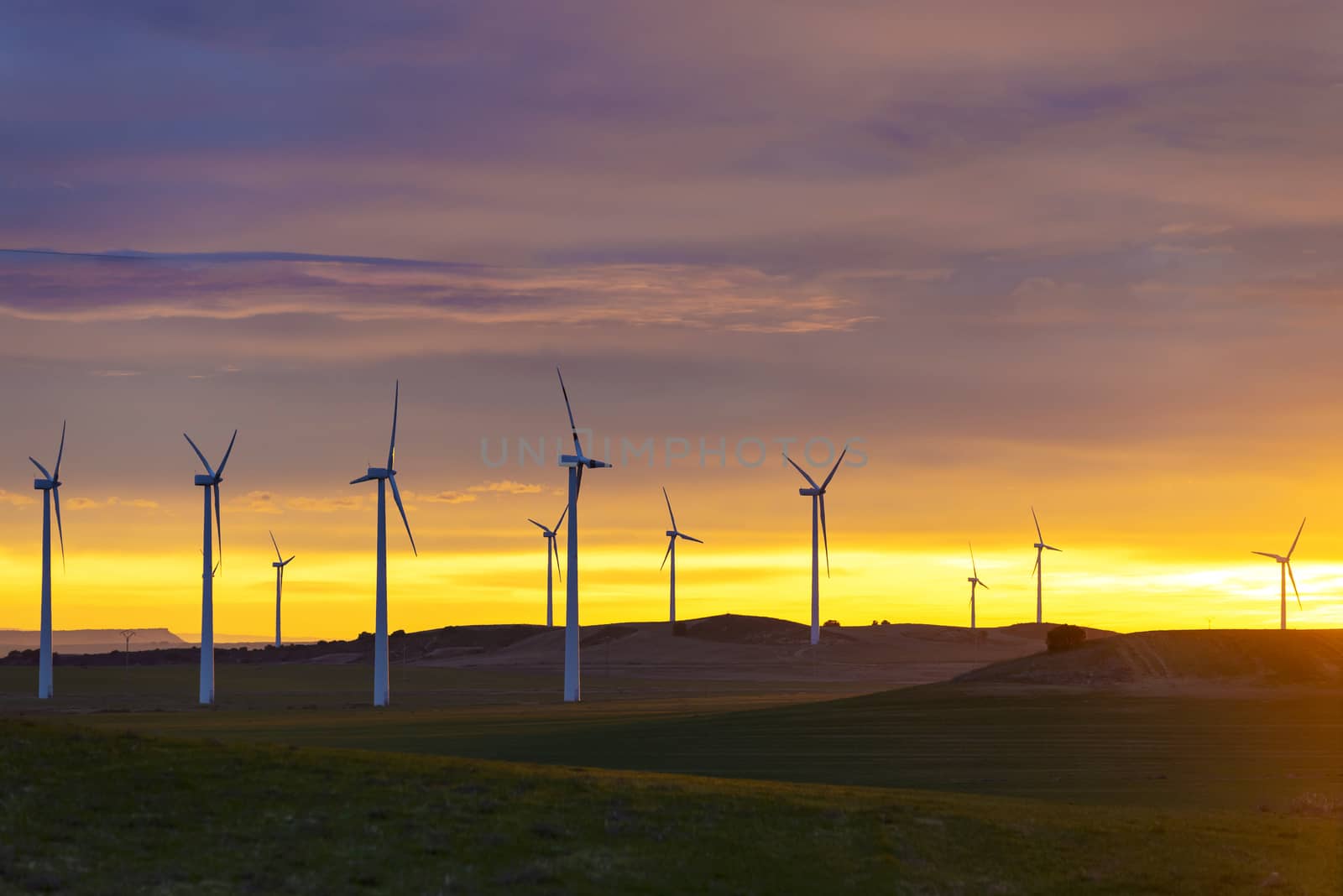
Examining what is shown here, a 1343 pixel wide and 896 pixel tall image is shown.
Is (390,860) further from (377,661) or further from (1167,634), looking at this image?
(1167,634)

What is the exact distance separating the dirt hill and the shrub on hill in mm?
1369

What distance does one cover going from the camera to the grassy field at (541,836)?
30.1m

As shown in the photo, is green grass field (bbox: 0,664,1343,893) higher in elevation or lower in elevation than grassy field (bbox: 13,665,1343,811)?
higher

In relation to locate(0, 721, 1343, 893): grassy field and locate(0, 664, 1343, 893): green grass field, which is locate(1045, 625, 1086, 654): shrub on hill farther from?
locate(0, 721, 1343, 893): grassy field

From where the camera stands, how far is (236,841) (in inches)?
1271

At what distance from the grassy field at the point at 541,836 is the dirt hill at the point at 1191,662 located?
77.6 m

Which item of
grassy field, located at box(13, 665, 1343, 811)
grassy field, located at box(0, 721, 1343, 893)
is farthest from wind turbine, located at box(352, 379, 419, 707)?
grassy field, located at box(0, 721, 1343, 893)

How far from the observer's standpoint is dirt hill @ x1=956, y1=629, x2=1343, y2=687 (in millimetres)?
114688

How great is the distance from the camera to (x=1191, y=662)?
120m

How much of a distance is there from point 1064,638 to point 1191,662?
13.9 metres

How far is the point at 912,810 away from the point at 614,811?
6.98 m

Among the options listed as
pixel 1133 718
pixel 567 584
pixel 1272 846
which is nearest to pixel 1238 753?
pixel 1133 718

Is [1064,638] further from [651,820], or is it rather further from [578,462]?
[651,820]

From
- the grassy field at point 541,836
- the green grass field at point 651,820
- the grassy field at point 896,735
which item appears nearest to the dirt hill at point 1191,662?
the grassy field at point 896,735
